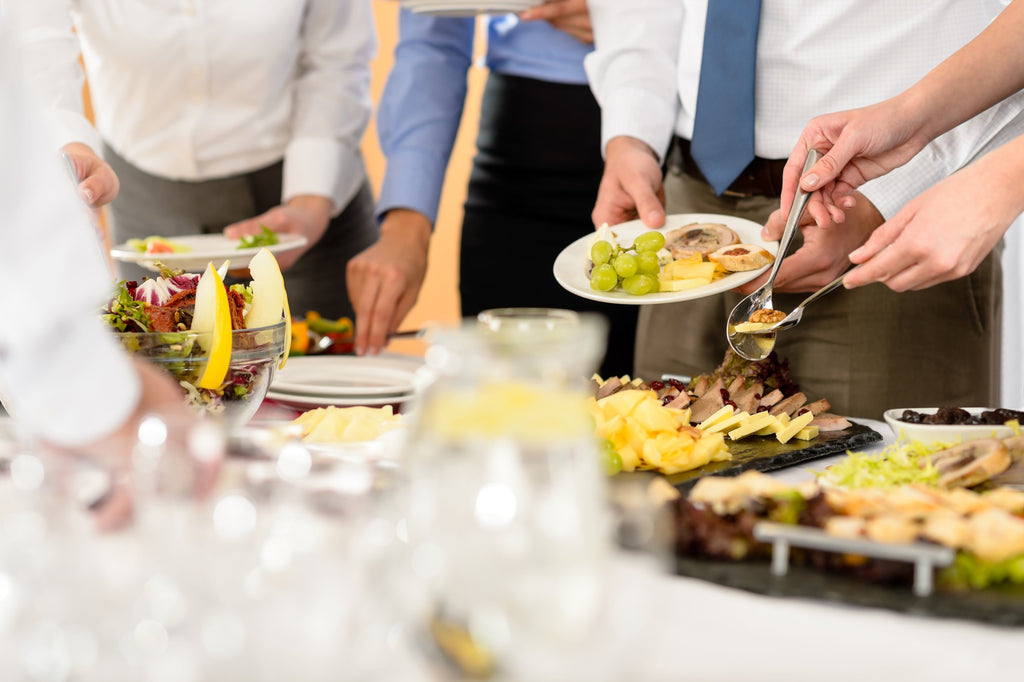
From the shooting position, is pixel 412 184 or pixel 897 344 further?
pixel 412 184

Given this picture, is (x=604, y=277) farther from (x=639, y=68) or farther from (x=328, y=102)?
(x=328, y=102)

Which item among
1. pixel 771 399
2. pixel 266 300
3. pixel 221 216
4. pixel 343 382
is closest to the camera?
pixel 266 300

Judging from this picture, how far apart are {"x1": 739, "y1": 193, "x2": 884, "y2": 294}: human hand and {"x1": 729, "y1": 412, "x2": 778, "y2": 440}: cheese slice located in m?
0.50

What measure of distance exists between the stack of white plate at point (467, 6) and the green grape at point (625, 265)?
2.59ft

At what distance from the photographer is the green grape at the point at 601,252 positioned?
1.89 metres

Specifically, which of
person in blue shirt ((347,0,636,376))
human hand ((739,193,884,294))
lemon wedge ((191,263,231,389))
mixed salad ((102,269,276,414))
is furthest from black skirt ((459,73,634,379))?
lemon wedge ((191,263,231,389))

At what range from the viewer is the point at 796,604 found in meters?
0.85

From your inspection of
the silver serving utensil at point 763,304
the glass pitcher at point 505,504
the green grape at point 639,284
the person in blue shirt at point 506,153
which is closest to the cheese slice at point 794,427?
the silver serving utensil at point 763,304

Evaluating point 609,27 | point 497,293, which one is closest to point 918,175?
point 609,27

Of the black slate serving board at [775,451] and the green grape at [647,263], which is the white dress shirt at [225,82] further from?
the black slate serving board at [775,451]

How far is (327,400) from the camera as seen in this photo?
1757 millimetres

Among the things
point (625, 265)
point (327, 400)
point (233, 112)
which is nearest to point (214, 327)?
point (327, 400)

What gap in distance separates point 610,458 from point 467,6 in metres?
1.38

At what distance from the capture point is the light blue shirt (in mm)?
2793
